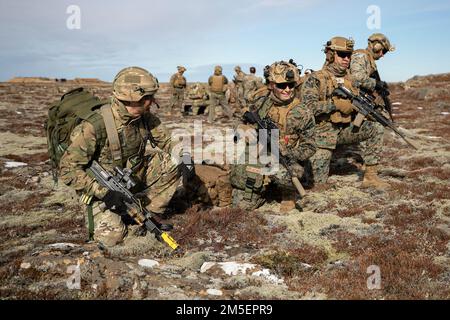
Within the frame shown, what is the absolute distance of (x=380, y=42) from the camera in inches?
426

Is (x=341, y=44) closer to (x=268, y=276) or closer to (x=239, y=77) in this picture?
(x=268, y=276)

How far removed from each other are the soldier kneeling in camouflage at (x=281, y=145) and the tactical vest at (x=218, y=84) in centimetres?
1496

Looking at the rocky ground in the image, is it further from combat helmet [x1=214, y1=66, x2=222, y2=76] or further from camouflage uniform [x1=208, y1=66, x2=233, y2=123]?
combat helmet [x1=214, y1=66, x2=222, y2=76]

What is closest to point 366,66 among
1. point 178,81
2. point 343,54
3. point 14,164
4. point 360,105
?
point 343,54

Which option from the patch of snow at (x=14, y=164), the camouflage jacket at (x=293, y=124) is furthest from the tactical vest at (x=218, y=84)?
the camouflage jacket at (x=293, y=124)

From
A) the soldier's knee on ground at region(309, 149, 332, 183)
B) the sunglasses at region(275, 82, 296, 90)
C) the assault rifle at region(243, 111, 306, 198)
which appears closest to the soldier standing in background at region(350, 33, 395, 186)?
the soldier's knee on ground at region(309, 149, 332, 183)

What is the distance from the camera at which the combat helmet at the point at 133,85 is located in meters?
5.88

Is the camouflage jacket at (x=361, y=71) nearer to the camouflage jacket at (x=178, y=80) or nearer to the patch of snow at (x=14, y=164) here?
the patch of snow at (x=14, y=164)

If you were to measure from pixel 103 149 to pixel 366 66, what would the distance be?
24.0 ft

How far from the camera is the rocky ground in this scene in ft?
15.4

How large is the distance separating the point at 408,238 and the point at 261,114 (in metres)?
3.77
